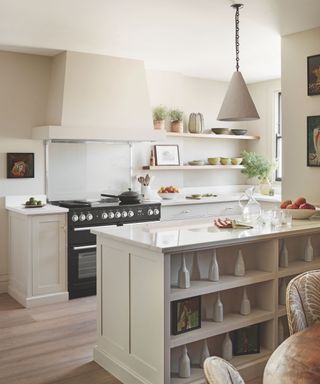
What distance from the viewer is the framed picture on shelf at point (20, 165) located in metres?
5.30

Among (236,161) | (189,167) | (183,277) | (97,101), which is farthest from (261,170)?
(183,277)

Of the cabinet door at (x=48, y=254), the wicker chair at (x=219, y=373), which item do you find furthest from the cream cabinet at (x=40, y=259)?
the wicker chair at (x=219, y=373)

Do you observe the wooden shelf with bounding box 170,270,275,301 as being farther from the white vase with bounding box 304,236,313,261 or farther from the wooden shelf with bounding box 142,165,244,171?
the wooden shelf with bounding box 142,165,244,171

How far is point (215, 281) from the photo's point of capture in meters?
3.09

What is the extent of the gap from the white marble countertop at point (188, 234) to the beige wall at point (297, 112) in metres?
1.02

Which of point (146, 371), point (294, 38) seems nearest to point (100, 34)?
point (294, 38)

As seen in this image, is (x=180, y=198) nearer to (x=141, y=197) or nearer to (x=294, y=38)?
(x=141, y=197)

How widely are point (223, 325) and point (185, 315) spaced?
0.31 m

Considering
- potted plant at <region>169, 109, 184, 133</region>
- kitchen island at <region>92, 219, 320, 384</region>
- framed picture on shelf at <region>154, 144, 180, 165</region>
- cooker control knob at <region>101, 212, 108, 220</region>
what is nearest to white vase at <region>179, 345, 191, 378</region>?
kitchen island at <region>92, 219, 320, 384</region>

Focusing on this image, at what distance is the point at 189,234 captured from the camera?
3209 millimetres

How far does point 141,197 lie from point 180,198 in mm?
864

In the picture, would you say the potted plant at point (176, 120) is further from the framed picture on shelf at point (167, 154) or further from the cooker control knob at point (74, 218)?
the cooker control knob at point (74, 218)

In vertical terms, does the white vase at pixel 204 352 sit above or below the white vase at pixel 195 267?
below

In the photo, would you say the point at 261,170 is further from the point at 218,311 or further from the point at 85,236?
the point at 218,311
